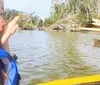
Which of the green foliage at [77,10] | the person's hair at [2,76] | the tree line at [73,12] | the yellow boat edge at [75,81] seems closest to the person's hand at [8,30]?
the person's hair at [2,76]

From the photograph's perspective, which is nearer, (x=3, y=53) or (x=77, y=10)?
(x=3, y=53)

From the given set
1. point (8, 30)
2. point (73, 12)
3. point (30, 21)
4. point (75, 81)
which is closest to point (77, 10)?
point (73, 12)

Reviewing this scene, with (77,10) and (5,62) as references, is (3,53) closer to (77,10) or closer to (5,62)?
(5,62)

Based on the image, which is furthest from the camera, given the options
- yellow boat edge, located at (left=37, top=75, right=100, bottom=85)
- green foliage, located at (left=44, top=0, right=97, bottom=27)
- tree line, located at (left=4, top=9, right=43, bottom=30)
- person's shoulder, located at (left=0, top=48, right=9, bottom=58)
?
tree line, located at (left=4, top=9, right=43, bottom=30)

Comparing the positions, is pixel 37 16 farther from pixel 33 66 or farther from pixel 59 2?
pixel 33 66

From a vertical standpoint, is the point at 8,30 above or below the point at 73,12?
above

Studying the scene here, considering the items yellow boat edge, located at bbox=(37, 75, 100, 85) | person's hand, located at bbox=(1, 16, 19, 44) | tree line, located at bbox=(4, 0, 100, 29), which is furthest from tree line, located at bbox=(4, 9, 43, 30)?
person's hand, located at bbox=(1, 16, 19, 44)

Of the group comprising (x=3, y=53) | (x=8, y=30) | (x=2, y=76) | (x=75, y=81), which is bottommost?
(x=75, y=81)

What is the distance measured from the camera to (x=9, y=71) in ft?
6.76

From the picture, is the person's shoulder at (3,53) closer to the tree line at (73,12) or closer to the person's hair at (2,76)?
the person's hair at (2,76)

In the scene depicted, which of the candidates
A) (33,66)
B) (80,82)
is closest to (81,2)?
(33,66)

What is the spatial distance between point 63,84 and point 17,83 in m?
1.48

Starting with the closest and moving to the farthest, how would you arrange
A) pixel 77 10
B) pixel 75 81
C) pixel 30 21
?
pixel 75 81
pixel 77 10
pixel 30 21

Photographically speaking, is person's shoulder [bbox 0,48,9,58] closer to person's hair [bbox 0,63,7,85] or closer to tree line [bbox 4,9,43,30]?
person's hair [bbox 0,63,7,85]
